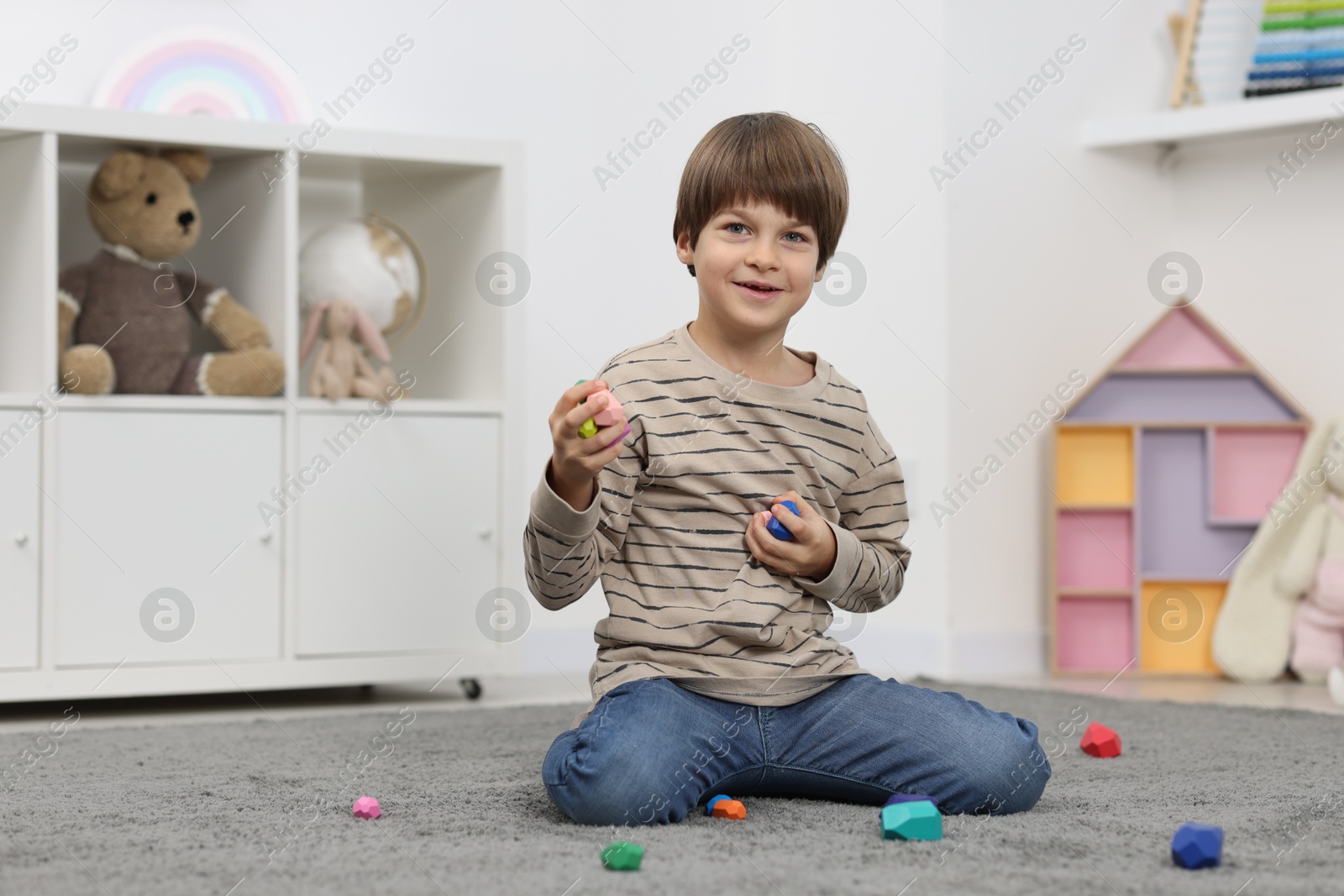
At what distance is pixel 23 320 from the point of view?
5.45 ft

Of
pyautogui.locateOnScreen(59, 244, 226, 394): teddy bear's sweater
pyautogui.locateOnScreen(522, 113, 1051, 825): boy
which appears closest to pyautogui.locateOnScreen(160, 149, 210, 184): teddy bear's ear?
pyautogui.locateOnScreen(59, 244, 226, 394): teddy bear's sweater

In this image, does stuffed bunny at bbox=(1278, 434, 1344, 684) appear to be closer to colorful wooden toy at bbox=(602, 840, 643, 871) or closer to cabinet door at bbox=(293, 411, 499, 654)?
cabinet door at bbox=(293, 411, 499, 654)

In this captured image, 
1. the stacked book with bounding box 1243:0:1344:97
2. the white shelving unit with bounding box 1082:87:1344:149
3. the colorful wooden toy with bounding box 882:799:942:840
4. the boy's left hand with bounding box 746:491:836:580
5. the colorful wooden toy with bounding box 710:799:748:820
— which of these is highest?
the stacked book with bounding box 1243:0:1344:97

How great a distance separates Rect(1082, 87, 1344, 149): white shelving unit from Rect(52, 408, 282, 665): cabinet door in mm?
1338

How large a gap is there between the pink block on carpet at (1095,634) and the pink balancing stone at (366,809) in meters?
1.35

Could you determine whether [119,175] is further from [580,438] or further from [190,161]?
[580,438]

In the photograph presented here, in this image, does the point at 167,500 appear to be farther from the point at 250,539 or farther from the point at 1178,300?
the point at 1178,300

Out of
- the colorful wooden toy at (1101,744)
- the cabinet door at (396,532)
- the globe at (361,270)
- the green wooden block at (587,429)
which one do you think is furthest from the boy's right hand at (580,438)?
the globe at (361,270)

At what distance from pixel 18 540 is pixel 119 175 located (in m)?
0.46

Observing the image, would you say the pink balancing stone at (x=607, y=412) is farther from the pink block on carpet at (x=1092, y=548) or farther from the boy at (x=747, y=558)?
the pink block on carpet at (x=1092, y=548)

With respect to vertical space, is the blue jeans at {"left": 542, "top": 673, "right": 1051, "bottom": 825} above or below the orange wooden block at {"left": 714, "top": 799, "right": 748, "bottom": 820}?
above

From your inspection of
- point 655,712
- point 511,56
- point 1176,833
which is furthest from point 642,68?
point 1176,833

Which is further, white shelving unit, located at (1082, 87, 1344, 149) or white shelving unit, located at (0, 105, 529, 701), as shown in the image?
white shelving unit, located at (1082, 87, 1344, 149)

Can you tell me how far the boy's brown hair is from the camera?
1129 mm
